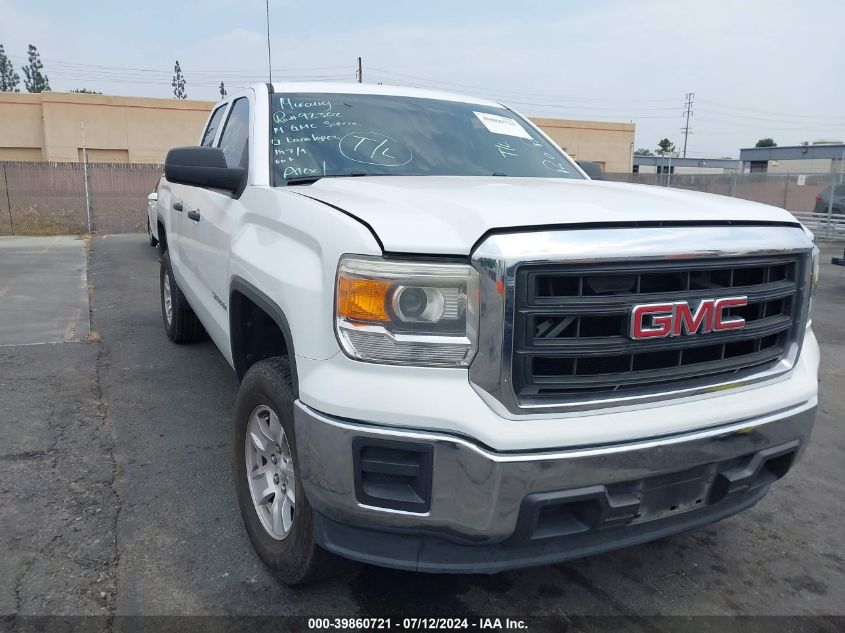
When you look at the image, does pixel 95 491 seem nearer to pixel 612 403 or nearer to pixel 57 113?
pixel 612 403

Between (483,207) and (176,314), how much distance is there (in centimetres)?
427

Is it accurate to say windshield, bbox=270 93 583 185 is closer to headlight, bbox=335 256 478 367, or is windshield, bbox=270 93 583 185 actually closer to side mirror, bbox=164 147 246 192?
side mirror, bbox=164 147 246 192

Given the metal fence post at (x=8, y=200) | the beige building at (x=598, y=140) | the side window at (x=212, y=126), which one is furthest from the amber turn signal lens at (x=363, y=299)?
the beige building at (x=598, y=140)

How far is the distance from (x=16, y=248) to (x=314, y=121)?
13.3 meters

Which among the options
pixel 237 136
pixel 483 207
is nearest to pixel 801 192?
pixel 237 136

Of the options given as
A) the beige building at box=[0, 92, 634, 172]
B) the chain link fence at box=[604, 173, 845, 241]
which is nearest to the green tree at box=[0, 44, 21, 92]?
the beige building at box=[0, 92, 634, 172]

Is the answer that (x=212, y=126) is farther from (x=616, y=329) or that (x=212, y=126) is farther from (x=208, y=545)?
(x=616, y=329)

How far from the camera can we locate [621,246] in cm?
207

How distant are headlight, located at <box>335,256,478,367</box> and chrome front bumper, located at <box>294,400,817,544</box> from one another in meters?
0.22

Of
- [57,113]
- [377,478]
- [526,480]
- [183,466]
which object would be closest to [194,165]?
[183,466]

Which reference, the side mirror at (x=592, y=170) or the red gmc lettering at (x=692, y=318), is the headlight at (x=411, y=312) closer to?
the red gmc lettering at (x=692, y=318)

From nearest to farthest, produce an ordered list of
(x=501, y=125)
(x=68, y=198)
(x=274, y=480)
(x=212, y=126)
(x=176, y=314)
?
(x=274, y=480) → (x=501, y=125) → (x=212, y=126) → (x=176, y=314) → (x=68, y=198)

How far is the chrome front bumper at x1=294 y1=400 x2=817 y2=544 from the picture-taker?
1952 millimetres

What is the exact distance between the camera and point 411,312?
2.05m
